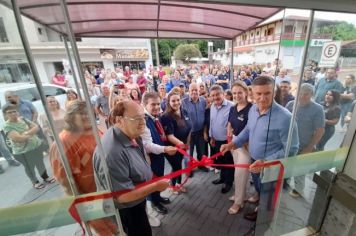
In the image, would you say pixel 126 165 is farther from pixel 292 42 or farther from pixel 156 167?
pixel 292 42

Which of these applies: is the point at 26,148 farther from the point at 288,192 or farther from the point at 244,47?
the point at 244,47

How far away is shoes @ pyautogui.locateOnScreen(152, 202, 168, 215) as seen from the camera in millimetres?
2880

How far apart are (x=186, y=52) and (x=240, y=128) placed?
31.3 metres

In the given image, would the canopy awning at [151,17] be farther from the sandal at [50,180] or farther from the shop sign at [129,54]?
the shop sign at [129,54]

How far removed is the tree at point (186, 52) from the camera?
3175 cm

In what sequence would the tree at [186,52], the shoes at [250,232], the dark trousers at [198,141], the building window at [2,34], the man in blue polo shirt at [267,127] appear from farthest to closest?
the tree at [186,52] < the dark trousers at [198,141] < the shoes at [250,232] < the man in blue polo shirt at [267,127] < the building window at [2,34]

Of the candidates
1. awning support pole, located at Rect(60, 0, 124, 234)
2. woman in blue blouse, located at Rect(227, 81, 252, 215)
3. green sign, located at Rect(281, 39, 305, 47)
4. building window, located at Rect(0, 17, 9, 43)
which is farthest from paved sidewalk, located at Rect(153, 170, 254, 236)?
building window, located at Rect(0, 17, 9, 43)

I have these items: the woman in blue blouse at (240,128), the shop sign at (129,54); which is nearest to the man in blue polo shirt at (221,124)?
the woman in blue blouse at (240,128)

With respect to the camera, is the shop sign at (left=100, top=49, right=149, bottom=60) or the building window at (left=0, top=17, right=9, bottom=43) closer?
the building window at (left=0, top=17, right=9, bottom=43)

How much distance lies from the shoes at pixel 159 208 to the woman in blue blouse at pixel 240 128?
991 millimetres

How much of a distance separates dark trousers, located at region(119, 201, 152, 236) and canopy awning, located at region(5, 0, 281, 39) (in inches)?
70.8

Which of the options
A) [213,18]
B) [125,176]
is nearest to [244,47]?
[213,18]

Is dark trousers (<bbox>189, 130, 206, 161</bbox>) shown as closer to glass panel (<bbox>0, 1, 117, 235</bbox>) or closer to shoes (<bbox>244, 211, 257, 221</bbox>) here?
shoes (<bbox>244, 211, 257, 221</bbox>)

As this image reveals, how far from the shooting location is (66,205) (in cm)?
141
